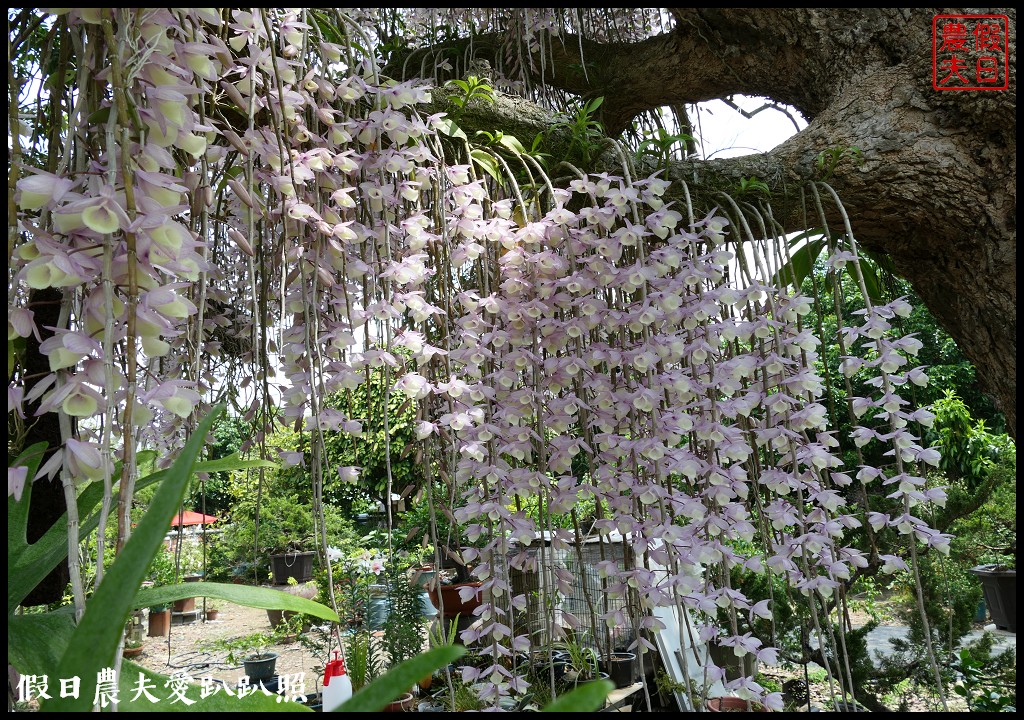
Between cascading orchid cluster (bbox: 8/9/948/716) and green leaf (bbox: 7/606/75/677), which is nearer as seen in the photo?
green leaf (bbox: 7/606/75/677)

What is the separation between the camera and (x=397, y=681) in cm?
53

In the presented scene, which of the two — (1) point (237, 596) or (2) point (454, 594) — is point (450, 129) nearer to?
(1) point (237, 596)

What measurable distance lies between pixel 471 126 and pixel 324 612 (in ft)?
4.42

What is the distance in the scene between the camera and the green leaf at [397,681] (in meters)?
0.52

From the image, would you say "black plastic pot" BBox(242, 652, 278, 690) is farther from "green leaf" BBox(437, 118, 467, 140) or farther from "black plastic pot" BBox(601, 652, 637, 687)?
"green leaf" BBox(437, 118, 467, 140)

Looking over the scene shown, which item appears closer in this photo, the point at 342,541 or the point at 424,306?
the point at 424,306

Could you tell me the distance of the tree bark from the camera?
174 centimetres

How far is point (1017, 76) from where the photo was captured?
5.40 ft

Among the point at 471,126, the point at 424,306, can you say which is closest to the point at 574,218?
the point at 424,306

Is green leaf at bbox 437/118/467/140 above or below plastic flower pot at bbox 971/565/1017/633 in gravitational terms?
above

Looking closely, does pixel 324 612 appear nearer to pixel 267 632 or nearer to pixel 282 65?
pixel 282 65

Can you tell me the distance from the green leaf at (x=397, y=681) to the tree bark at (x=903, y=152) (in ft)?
4.94

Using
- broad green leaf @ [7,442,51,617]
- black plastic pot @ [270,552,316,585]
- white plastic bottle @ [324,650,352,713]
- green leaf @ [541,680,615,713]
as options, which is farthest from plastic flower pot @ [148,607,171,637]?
green leaf @ [541,680,615,713]

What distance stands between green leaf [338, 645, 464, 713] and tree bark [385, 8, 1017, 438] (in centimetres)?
150
